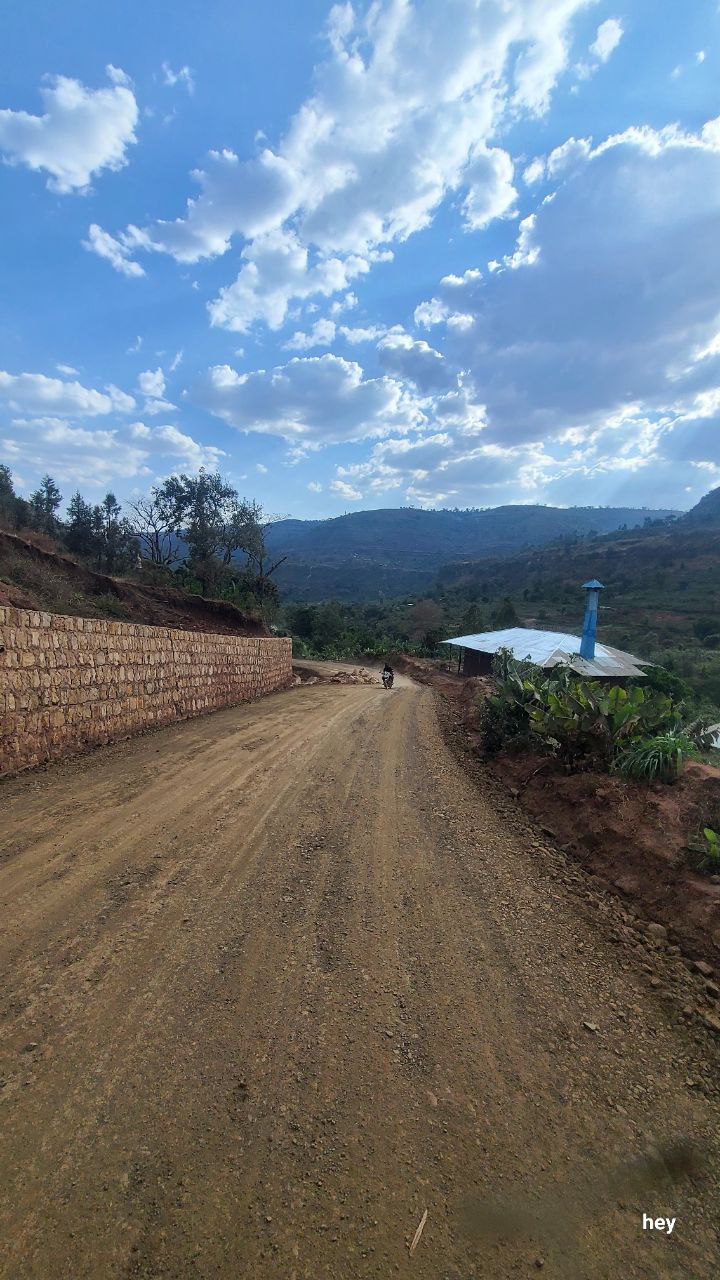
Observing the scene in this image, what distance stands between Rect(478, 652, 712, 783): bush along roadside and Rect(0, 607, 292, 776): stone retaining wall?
19.3 ft

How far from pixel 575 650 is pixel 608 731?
1661 centimetres

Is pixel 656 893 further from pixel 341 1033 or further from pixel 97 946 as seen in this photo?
pixel 97 946

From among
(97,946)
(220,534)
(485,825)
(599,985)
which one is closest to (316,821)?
(485,825)

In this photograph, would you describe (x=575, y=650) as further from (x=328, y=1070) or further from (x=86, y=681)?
(x=328, y=1070)

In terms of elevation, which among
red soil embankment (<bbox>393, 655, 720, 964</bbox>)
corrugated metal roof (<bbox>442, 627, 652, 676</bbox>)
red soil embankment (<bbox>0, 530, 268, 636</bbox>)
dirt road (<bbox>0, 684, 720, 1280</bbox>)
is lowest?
dirt road (<bbox>0, 684, 720, 1280</bbox>)

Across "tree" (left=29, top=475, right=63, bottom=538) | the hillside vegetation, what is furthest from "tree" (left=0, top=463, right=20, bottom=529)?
the hillside vegetation

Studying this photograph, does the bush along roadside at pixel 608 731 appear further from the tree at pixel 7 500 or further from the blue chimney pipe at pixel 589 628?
the tree at pixel 7 500

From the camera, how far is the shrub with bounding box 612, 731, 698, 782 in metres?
4.94

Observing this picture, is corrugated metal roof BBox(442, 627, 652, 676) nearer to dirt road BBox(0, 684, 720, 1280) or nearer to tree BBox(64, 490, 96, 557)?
dirt road BBox(0, 684, 720, 1280)

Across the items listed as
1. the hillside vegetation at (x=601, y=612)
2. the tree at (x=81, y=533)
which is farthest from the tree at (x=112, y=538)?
the hillside vegetation at (x=601, y=612)

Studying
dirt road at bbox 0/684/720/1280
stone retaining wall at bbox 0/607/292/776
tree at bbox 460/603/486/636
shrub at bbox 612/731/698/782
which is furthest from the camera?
tree at bbox 460/603/486/636

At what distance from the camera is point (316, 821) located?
516 centimetres

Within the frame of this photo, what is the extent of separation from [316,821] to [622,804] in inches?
115

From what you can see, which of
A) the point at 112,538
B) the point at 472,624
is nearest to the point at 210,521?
the point at 112,538
